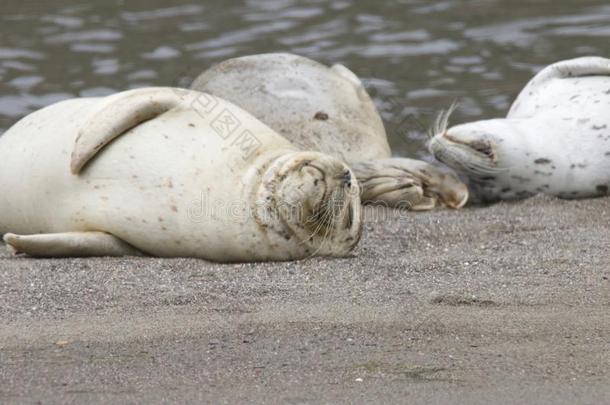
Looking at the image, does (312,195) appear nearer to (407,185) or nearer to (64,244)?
(64,244)

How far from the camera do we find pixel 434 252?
5438 millimetres

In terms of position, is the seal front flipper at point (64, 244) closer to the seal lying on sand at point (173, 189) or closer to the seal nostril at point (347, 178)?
the seal lying on sand at point (173, 189)

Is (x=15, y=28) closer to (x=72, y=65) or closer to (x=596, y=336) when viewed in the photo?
(x=72, y=65)

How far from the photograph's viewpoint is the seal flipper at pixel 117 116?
17.6ft

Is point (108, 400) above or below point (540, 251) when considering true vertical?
above

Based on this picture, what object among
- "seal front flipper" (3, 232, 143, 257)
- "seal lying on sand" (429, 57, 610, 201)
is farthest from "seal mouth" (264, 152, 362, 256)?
"seal lying on sand" (429, 57, 610, 201)

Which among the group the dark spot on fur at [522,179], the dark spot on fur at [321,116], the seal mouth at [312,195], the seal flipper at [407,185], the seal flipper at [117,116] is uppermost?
the seal flipper at [117,116]

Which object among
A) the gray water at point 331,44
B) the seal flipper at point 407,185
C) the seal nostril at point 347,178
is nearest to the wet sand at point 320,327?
the seal nostril at point 347,178

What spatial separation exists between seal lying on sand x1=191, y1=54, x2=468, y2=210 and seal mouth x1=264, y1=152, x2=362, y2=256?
1.58m

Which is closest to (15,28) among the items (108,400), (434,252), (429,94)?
(429,94)

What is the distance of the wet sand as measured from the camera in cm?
354

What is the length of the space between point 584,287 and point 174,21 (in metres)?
6.70

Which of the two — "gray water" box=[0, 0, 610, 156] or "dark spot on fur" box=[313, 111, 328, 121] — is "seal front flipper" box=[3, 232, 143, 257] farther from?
"gray water" box=[0, 0, 610, 156]

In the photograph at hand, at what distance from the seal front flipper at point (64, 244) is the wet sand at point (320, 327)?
0.06 m
